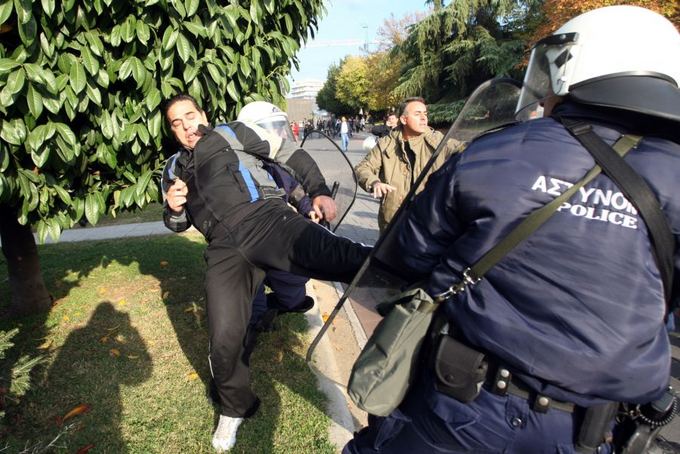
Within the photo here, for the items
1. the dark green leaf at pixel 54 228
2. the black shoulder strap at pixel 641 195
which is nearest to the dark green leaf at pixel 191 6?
the dark green leaf at pixel 54 228

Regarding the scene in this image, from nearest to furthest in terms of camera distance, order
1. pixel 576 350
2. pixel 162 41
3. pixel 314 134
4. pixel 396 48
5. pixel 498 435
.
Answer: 1. pixel 576 350
2. pixel 498 435
3. pixel 162 41
4. pixel 314 134
5. pixel 396 48

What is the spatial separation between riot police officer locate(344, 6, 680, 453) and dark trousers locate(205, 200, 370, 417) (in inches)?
47.6

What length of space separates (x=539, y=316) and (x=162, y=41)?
96.1 inches

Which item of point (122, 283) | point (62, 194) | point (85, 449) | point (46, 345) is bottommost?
point (122, 283)

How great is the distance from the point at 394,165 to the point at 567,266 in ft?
9.36

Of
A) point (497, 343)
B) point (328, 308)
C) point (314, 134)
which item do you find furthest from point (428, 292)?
point (328, 308)

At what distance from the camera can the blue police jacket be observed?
110cm

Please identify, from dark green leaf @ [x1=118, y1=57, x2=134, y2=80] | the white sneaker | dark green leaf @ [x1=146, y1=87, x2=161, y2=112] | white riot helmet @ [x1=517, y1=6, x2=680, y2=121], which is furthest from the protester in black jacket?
white riot helmet @ [x1=517, y1=6, x2=680, y2=121]

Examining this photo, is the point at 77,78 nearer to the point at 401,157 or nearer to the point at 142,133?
the point at 142,133

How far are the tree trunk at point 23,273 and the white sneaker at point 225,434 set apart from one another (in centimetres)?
247

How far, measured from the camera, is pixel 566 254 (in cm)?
112

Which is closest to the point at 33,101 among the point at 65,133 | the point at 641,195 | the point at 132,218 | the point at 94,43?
the point at 65,133

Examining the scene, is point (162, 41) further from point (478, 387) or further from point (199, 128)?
point (478, 387)

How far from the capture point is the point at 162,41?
2.56m
